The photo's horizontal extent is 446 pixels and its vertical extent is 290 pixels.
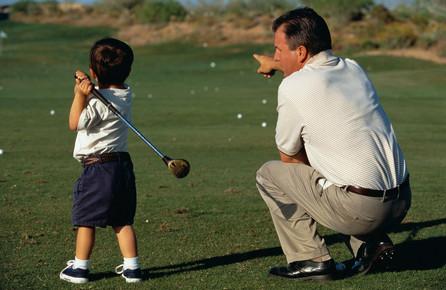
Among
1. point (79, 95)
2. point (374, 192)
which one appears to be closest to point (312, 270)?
point (374, 192)

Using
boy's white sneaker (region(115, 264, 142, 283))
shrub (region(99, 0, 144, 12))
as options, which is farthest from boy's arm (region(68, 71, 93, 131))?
shrub (region(99, 0, 144, 12))

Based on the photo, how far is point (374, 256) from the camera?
6.50 metres

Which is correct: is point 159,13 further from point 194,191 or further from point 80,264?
point 80,264

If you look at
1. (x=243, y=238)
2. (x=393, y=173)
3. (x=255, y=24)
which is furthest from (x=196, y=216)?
(x=255, y=24)

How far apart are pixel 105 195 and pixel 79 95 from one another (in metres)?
0.65

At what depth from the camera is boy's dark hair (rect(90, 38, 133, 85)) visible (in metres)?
6.47

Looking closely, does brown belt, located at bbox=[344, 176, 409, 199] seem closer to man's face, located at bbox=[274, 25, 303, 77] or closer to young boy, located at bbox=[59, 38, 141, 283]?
man's face, located at bbox=[274, 25, 303, 77]

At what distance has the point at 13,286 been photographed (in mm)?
6344

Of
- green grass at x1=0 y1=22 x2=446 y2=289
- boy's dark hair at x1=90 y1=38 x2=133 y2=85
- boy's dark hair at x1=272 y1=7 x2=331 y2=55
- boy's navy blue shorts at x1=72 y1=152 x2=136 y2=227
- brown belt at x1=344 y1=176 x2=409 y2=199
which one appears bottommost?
green grass at x1=0 y1=22 x2=446 y2=289

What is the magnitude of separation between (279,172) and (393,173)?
28.6 inches

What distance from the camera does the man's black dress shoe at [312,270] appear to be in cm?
645

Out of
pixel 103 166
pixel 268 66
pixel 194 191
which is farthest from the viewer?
pixel 194 191

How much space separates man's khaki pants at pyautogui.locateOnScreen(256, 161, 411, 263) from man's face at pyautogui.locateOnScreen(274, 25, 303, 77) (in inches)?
24.0

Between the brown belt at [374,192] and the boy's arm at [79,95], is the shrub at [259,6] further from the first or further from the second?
the brown belt at [374,192]
